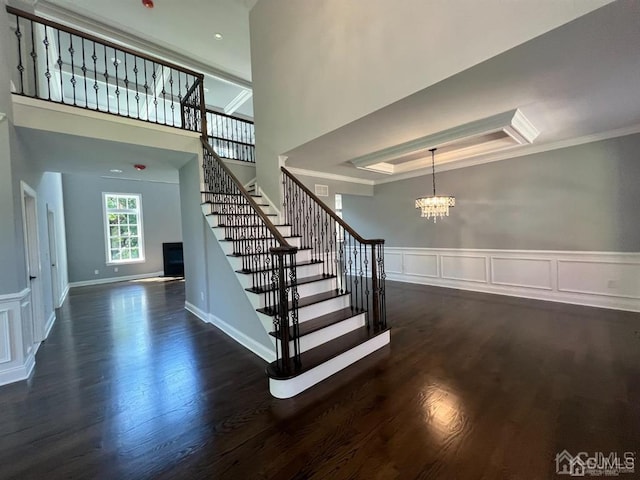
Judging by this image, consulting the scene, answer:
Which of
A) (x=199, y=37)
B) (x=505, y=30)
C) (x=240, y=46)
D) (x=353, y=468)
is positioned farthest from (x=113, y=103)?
(x=353, y=468)

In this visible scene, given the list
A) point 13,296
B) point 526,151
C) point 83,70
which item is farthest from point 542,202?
point 13,296

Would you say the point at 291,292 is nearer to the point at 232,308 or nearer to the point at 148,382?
the point at 232,308

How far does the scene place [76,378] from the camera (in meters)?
2.62

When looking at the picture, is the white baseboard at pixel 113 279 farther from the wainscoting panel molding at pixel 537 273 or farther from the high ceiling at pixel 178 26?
the wainscoting panel molding at pixel 537 273

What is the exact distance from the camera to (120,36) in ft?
18.2

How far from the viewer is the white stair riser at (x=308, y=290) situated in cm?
287

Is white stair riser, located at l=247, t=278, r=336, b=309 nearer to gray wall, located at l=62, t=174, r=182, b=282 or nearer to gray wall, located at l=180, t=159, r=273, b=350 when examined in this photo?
gray wall, located at l=180, t=159, r=273, b=350

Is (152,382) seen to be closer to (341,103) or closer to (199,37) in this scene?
(341,103)

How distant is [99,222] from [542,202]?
1094cm

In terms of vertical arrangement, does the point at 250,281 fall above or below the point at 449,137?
below

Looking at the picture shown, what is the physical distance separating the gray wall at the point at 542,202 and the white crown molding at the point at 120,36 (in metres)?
5.46

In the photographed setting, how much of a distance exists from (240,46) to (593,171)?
7118mm

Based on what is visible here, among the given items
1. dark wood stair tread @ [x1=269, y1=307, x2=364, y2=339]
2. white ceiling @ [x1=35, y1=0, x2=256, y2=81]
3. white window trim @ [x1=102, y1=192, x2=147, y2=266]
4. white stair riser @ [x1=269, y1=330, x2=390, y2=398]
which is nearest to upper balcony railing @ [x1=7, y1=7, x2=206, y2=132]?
white ceiling @ [x1=35, y1=0, x2=256, y2=81]

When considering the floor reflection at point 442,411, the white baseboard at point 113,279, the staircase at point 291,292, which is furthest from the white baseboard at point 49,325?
the floor reflection at point 442,411
